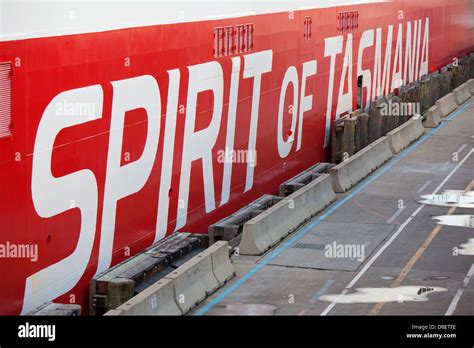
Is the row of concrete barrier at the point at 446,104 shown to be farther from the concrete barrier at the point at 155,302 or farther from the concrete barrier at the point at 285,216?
the concrete barrier at the point at 155,302

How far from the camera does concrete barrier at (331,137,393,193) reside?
2898 cm

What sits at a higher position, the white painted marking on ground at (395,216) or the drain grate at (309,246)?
the drain grate at (309,246)

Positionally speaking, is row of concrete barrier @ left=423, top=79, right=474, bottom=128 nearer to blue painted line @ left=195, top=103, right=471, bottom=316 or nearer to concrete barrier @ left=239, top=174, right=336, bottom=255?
blue painted line @ left=195, top=103, right=471, bottom=316

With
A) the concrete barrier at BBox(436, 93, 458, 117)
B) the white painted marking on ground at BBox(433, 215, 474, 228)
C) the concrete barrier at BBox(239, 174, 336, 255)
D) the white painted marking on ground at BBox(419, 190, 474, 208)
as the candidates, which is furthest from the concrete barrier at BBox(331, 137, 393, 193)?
the concrete barrier at BBox(436, 93, 458, 117)

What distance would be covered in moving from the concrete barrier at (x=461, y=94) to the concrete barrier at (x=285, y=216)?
22163 mm

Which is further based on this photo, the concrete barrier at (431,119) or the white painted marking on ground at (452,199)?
the concrete barrier at (431,119)

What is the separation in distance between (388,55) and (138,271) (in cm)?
2577

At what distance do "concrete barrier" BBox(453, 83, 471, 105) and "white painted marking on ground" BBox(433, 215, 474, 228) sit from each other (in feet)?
74.1

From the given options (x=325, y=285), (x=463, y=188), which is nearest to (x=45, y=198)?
(x=325, y=285)

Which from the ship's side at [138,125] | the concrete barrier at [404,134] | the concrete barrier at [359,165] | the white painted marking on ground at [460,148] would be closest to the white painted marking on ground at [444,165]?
the concrete barrier at [359,165]

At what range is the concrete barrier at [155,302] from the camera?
52.6 feet

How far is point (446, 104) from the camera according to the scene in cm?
4544

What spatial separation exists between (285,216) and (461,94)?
2736cm

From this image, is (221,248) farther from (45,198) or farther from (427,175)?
(427,175)
